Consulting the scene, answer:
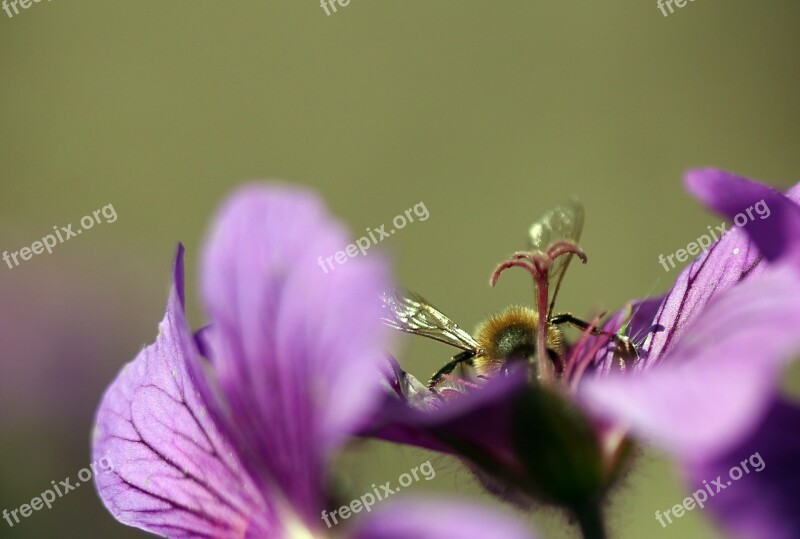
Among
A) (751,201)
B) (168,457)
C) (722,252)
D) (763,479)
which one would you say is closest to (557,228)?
(722,252)

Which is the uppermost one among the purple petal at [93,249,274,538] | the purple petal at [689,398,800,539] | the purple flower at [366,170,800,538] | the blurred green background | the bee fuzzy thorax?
the blurred green background

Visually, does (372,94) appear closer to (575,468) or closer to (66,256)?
(66,256)

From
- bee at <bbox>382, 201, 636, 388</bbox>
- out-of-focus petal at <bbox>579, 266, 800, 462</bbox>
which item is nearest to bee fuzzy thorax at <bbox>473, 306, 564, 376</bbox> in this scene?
bee at <bbox>382, 201, 636, 388</bbox>

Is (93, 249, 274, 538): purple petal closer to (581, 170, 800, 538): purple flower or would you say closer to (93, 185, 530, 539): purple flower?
(93, 185, 530, 539): purple flower

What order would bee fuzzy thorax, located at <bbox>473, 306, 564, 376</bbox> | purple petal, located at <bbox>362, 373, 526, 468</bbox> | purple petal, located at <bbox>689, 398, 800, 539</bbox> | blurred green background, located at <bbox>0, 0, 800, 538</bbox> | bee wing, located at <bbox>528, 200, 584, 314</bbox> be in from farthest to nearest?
blurred green background, located at <bbox>0, 0, 800, 538</bbox>
bee wing, located at <bbox>528, 200, 584, 314</bbox>
bee fuzzy thorax, located at <bbox>473, 306, 564, 376</bbox>
purple petal, located at <bbox>362, 373, 526, 468</bbox>
purple petal, located at <bbox>689, 398, 800, 539</bbox>

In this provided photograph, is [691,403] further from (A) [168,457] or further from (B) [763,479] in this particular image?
(A) [168,457]

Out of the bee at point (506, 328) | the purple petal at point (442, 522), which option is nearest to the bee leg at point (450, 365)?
the bee at point (506, 328)

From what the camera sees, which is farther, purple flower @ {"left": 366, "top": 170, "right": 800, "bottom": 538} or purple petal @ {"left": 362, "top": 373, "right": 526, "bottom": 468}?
purple petal @ {"left": 362, "top": 373, "right": 526, "bottom": 468}
